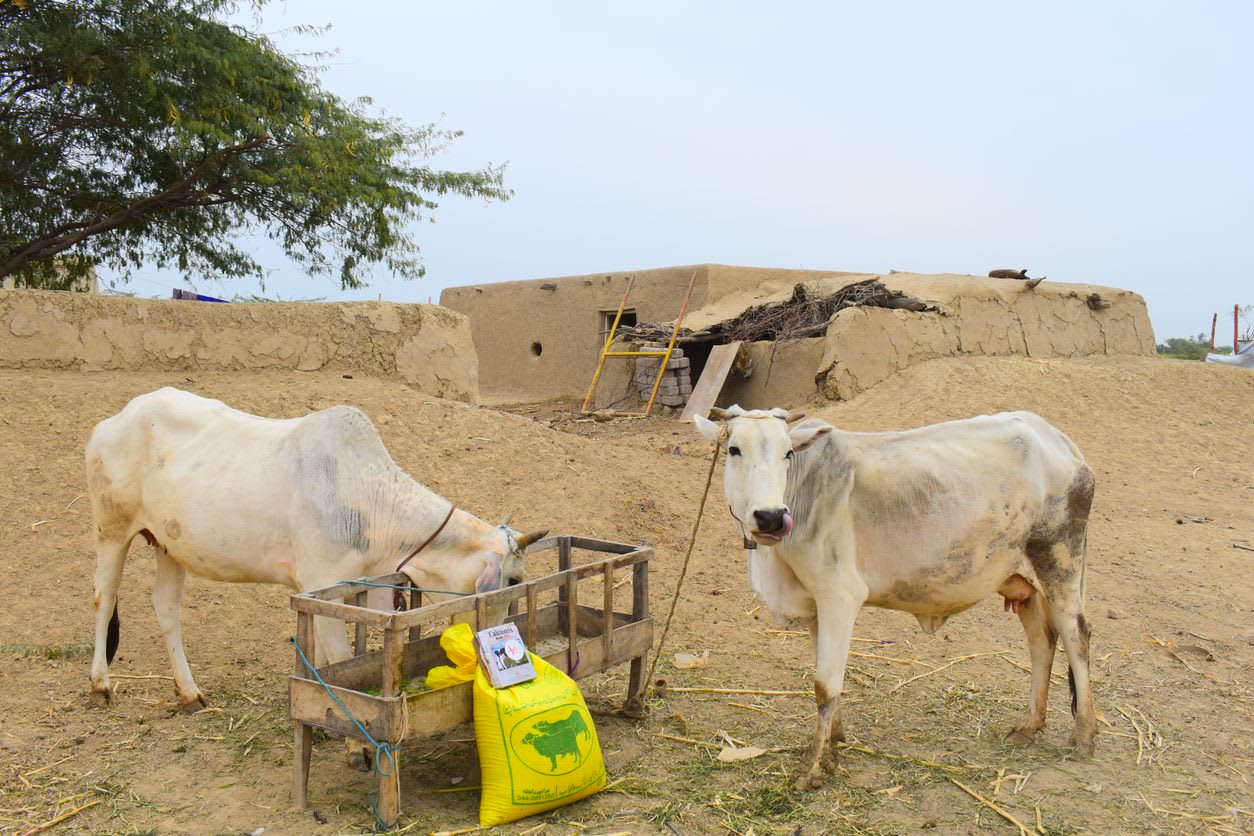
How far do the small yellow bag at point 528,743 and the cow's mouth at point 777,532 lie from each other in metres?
1.03

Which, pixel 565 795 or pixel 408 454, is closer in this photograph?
pixel 565 795

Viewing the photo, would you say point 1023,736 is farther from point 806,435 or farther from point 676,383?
point 676,383

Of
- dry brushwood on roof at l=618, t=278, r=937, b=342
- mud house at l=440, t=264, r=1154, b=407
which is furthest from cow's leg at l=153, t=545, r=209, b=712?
dry brushwood on roof at l=618, t=278, r=937, b=342

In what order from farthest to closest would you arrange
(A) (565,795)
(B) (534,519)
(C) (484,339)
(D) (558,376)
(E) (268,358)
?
(C) (484,339) → (D) (558,376) → (E) (268,358) → (B) (534,519) → (A) (565,795)

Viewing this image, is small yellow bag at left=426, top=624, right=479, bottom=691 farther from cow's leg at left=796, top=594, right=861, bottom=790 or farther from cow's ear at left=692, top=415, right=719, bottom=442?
cow's leg at left=796, top=594, right=861, bottom=790

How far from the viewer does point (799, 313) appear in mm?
13945

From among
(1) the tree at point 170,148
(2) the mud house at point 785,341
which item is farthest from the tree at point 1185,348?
(1) the tree at point 170,148

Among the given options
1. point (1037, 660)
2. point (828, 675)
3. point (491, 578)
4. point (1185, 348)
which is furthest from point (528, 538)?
point (1185, 348)

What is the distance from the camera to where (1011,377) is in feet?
43.4

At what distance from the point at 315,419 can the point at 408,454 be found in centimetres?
371

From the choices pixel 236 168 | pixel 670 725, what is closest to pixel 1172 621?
pixel 670 725

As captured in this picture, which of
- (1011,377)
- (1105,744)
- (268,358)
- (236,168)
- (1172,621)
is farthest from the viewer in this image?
(1011,377)

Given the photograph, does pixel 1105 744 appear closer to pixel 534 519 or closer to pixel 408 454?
pixel 534 519

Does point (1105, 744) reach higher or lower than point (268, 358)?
lower
